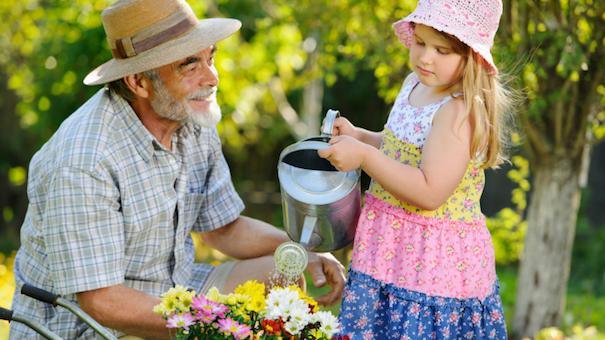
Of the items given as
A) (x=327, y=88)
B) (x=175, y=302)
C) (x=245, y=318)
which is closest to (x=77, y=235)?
(x=175, y=302)

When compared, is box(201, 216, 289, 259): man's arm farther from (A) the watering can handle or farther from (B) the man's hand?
(A) the watering can handle

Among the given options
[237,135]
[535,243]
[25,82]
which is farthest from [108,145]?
[237,135]

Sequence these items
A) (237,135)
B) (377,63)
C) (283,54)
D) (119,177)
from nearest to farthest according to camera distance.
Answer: (119,177), (377,63), (283,54), (237,135)

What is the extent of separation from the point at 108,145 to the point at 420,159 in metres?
0.95

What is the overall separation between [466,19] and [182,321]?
105 cm

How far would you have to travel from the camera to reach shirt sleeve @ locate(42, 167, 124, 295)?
8.53 ft

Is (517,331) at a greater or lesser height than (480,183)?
lesser

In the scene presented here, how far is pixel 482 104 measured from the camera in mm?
2344

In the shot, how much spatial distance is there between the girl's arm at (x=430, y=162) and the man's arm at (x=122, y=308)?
73 cm

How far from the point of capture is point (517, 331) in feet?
13.7

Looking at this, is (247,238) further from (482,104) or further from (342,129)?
(482,104)

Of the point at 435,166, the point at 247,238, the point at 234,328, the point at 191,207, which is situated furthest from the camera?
the point at 247,238

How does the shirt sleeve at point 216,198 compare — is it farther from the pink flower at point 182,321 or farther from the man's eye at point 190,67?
the pink flower at point 182,321

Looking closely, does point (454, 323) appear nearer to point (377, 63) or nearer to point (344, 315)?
point (344, 315)
